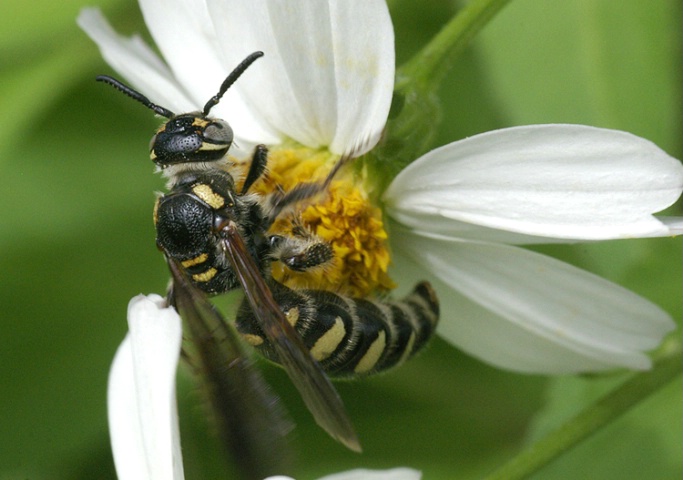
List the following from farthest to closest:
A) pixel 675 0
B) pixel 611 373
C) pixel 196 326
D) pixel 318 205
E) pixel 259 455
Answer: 1. pixel 675 0
2. pixel 611 373
3. pixel 318 205
4. pixel 196 326
5. pixel 259 455

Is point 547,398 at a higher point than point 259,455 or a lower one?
lower

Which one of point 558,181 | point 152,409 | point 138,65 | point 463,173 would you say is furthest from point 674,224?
point 138,65

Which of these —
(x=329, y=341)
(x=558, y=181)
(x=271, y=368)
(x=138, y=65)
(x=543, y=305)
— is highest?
(x=138, y=65)

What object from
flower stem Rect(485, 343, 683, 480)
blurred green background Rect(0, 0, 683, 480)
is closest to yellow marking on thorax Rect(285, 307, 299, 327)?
flower stem Rect(485, 343, 683, 480)

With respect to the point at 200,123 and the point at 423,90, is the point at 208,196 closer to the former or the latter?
the point at 200,123

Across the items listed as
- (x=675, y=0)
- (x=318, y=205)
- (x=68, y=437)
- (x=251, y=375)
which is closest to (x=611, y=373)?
(x=318, y=205)

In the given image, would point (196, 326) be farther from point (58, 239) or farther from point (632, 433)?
point (632, 433)

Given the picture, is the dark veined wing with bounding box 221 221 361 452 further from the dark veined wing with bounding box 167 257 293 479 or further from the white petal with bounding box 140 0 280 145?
the white petal with bounding box 140 0 280 145
